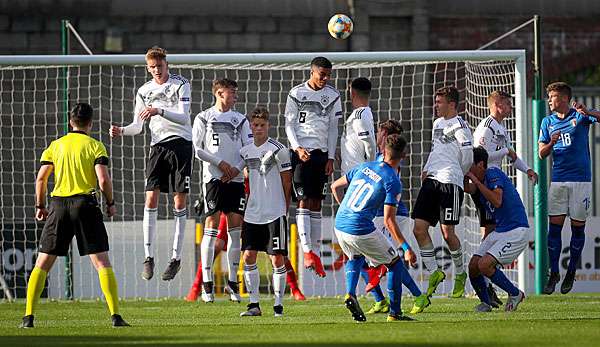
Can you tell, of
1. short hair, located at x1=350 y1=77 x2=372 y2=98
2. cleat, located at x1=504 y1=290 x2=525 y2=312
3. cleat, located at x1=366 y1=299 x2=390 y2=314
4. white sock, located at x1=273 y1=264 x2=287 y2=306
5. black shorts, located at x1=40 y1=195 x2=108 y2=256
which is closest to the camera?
black shorts, located at x1=40 y1=195 x2=108 y2=256

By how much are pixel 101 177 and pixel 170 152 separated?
289cm

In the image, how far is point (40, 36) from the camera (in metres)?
22.2

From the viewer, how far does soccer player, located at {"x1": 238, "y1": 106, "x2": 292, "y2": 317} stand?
1227 cm

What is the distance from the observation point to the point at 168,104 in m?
13.9

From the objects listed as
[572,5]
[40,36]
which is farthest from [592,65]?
[40,36]


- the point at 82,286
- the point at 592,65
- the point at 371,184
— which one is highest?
the point at 592,65

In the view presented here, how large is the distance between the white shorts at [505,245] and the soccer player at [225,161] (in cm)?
283

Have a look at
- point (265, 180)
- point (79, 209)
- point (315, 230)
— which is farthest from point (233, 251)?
point (79, 209)

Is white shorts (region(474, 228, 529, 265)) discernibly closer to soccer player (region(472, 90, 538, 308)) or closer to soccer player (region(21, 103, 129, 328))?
soccer player (region(472, 90, 538, 308))

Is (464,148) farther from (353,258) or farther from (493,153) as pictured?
(353,258)

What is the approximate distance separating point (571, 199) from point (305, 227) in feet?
10.4

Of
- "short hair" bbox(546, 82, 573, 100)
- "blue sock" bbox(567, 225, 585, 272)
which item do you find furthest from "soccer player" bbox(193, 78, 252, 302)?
"blue sock" bbox(567, 225, 585, 272)

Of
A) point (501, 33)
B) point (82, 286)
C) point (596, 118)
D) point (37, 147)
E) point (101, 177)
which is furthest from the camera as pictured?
point (501, 33)

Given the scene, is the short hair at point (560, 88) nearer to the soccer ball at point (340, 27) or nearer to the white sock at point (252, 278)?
the soccer ball at point (340, 27)
